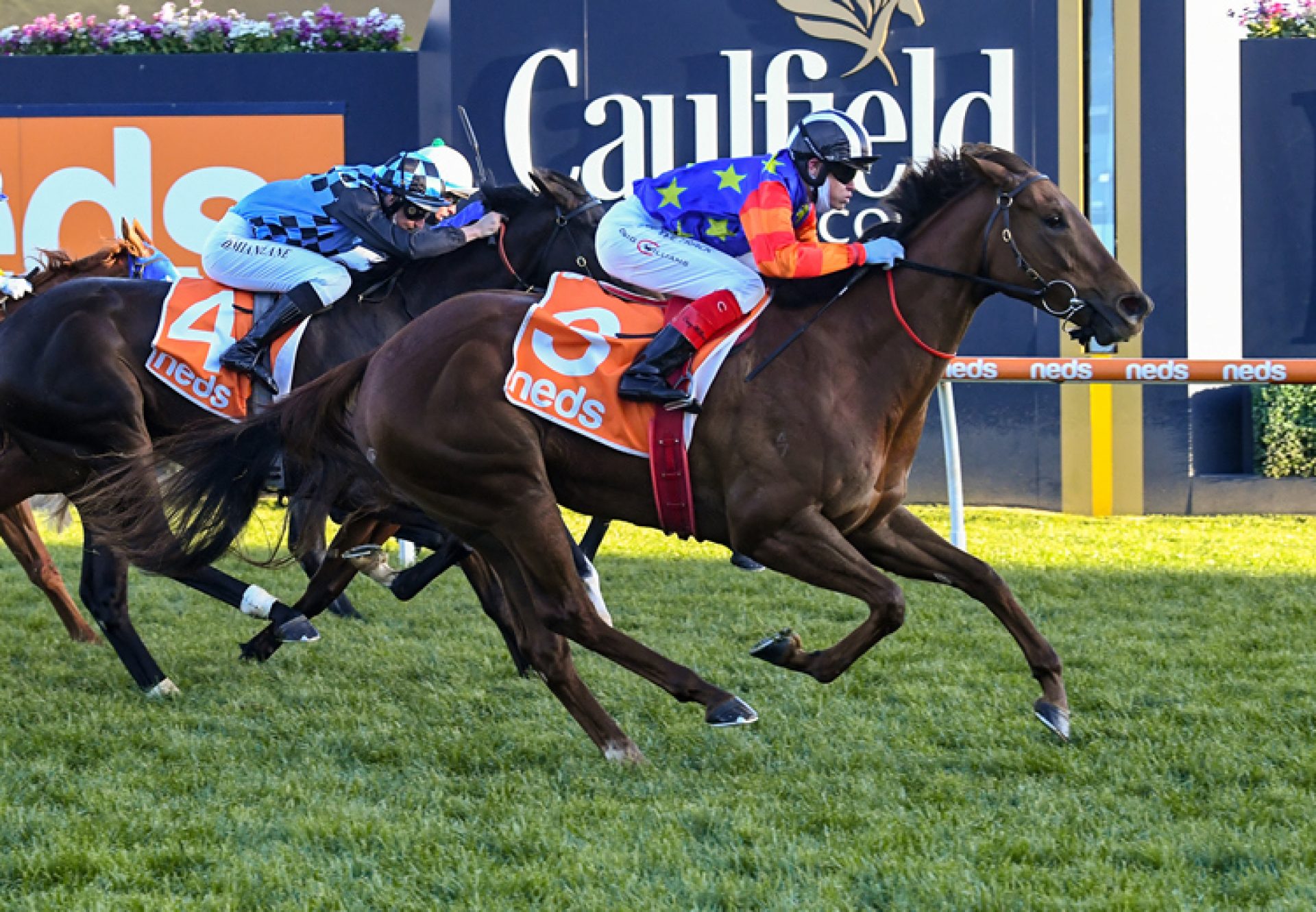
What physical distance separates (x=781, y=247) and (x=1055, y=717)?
1448 millimetres

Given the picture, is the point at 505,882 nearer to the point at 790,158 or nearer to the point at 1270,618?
the point at 790,158

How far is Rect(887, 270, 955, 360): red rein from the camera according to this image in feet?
13.3

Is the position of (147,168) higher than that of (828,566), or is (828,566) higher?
(147,168)

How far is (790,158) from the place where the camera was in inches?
164

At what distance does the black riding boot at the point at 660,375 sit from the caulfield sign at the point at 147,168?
6.54 metres

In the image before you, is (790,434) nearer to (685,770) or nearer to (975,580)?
(975,580)

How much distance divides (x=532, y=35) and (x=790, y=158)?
5.92 metres

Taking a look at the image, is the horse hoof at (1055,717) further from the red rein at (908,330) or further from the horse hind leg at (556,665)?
the horse hind leg at (556,665)

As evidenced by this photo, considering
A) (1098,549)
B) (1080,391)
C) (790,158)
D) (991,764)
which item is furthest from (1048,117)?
(991,764)

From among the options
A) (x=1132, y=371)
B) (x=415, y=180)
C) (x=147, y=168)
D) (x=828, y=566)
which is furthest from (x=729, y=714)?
(x=147, y=168)

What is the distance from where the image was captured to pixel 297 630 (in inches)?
192

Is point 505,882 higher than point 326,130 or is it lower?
lower

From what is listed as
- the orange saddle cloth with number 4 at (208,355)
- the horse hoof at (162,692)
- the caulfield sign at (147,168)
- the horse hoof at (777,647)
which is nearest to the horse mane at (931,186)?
the horse hoof at (777,647)

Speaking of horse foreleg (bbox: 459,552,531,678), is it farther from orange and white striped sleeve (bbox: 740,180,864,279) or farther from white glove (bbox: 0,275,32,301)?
white glove (bbox: 0,275,32,301)
